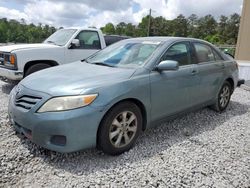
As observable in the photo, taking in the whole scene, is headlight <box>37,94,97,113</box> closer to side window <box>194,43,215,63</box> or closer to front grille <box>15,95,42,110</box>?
front grille <box>15,95,42,110</box>

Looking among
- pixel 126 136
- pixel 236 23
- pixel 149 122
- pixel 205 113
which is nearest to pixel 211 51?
pixel 205 113

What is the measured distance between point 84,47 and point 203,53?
3.53 m

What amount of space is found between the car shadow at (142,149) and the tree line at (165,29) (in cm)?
4085

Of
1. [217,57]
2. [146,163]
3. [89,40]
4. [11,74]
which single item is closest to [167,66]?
[146,163]

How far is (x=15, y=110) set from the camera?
2.93 metres

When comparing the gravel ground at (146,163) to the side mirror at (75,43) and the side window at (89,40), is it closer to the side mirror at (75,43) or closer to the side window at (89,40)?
the side mirror at (75,43)

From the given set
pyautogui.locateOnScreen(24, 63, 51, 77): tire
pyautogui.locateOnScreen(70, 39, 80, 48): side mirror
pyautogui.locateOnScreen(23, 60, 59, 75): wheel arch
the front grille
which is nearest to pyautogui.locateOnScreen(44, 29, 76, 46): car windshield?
pyautogui.locateOnScreen(70, 39, 80, 48): side mirror

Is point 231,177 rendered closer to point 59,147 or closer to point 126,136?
point 126,136

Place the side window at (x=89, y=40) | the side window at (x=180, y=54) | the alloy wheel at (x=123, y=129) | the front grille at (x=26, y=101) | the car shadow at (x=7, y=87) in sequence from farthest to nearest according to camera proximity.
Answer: the side window at (x=89, y=40), the car shadow at (x=7, y=87), the side window at (x=180, y=54), the alloy wheel at (x=123, y=129), the front grille at (x=26, y=101)

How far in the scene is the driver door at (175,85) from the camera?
11.2 ft

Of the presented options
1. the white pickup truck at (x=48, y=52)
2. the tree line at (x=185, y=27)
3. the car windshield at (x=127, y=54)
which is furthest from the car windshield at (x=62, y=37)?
the tree line at (x=185, y=27)

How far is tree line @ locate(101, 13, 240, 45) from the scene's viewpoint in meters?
53.3

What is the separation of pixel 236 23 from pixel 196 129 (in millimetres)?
55797

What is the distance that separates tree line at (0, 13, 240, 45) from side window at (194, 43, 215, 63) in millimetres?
40356
